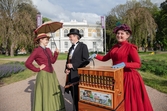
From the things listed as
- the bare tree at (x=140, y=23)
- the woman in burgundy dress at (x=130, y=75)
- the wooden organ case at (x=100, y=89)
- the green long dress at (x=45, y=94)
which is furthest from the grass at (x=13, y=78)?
the bare tree at (x=140, y=23)

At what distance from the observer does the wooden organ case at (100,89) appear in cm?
161

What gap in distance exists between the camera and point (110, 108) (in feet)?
5.38

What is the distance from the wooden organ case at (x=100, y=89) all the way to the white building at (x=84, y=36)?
1455 inches

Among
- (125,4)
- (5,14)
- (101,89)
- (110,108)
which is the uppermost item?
(125,4)

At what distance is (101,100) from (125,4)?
105 ft

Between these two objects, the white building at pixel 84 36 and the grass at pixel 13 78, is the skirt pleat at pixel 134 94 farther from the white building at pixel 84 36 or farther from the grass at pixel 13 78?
the white building at pixel 84 36

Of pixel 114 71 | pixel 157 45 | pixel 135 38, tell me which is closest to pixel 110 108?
pixel 114 71

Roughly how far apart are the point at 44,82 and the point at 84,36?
122ft

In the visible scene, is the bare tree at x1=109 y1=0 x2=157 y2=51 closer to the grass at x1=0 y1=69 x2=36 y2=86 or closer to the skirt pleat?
the grass at x1=0 y1=69 x2=36 y2=86

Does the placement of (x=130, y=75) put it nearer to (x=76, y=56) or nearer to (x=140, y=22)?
(x=76, y=56)

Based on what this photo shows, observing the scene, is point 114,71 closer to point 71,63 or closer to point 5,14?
point 71,63

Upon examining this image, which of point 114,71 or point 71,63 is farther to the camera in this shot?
point 71,63

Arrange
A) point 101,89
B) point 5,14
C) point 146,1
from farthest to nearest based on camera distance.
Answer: point 146,1 < point 5,14 < point 101,89

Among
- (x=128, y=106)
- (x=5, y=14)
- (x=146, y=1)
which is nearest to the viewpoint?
(x=128, y=106)
